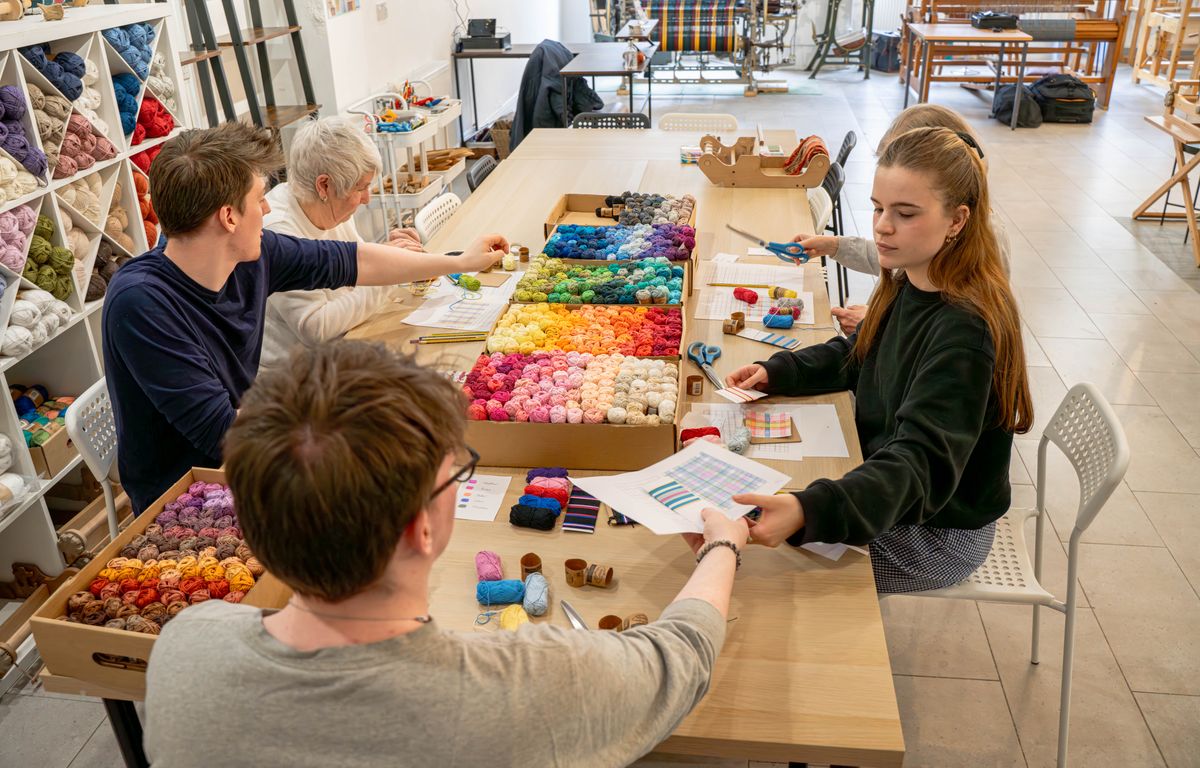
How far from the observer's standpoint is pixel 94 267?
10.8 feet

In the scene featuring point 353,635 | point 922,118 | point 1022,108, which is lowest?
→ point 1022,108

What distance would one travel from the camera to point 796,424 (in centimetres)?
224

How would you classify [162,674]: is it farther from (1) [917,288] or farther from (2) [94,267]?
(2) [94,267]

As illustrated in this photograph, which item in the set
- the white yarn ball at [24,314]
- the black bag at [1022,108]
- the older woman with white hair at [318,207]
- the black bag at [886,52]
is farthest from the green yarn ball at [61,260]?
the black bag at [886,52]

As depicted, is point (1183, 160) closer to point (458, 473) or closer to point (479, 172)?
point (479, 172)

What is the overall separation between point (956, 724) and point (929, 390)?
48.8 inches

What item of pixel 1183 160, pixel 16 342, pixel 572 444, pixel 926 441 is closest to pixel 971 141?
pixel 926 441

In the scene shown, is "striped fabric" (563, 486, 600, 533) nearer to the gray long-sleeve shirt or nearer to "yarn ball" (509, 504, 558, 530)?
"yarn ball" (509, 504, 558, 530)

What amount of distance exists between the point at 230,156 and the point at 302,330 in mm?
847

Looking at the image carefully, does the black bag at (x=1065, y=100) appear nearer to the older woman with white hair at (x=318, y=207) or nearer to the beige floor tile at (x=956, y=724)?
the beige floor tile at (x=956, y=724)

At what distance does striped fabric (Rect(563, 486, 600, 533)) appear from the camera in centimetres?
187

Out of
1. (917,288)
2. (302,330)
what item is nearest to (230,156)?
(302,330)

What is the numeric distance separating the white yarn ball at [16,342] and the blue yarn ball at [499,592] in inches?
75.5

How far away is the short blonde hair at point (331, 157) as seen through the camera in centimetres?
277
